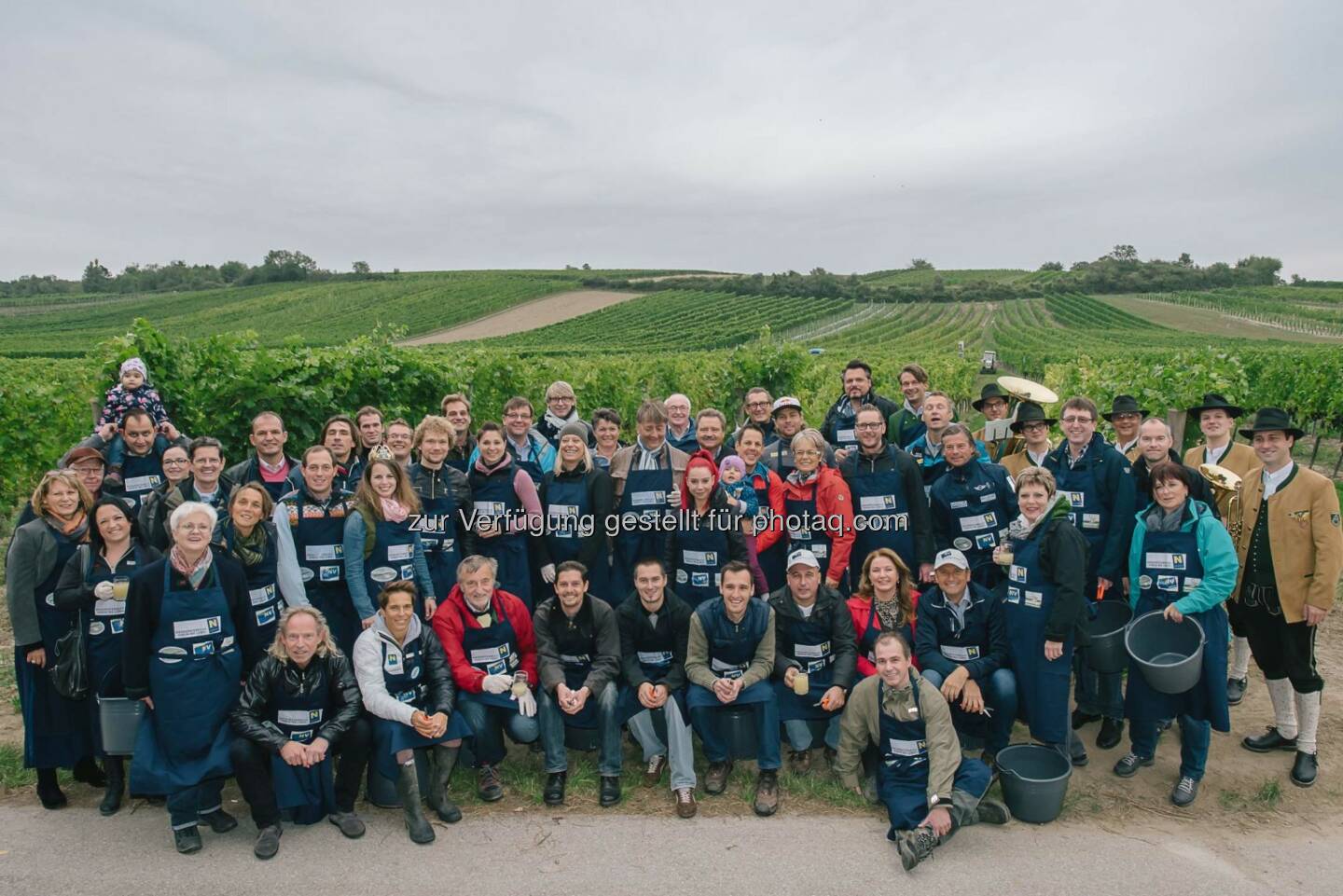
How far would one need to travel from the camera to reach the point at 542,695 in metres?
5.07

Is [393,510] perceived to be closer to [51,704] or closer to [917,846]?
[51,704]

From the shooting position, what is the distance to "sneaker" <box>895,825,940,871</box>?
4.07 meters

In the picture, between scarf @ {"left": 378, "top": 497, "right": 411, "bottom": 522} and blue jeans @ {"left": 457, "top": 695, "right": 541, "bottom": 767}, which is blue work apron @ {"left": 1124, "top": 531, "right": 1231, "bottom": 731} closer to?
blue jeans @ {"left": 457, "top": 695, "right": 541, "bottom": 767}

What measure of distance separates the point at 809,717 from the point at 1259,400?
20453 mm

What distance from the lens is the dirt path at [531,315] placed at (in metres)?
62.1

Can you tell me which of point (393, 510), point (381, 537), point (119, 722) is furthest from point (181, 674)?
point (393, 510)

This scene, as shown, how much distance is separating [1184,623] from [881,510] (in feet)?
6.30

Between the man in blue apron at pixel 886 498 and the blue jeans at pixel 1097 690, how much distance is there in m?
1.25

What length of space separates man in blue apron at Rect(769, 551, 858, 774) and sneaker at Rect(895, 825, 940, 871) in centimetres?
104

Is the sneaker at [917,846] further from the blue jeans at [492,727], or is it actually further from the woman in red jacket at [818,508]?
the blue jeans at [492,727]

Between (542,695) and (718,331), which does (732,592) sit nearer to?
(542,695)

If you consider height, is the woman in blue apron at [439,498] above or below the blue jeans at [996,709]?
above

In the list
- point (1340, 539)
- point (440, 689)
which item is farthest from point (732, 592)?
point (1340, 539)

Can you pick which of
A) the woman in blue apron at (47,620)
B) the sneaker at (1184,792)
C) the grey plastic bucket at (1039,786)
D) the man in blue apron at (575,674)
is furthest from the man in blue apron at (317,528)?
the sneaker at (1184,792)
